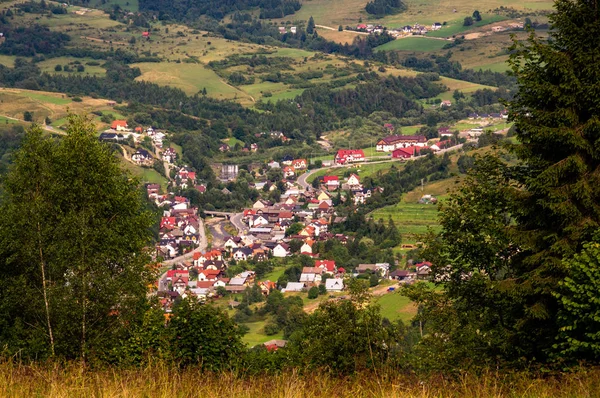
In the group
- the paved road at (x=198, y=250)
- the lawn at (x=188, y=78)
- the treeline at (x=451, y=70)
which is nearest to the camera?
the paved road at (x=198, y=250)

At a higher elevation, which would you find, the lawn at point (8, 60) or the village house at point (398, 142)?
the lawn at point (8, 60)

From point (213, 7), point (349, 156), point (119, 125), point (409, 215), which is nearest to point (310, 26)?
point (213, 7)

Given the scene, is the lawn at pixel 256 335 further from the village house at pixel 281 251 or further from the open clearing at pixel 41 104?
the open clearing at pixel 41 104

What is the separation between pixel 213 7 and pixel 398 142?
3566 inches

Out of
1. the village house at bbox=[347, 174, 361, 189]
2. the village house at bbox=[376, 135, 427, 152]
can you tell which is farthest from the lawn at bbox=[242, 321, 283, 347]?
the village house at bbox=[376, 135, 427, 152]

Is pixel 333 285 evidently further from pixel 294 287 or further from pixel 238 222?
pixel 238 222

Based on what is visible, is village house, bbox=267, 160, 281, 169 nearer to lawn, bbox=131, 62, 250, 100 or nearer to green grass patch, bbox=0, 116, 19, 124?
lawn, bbox=131, 62, 250, 100

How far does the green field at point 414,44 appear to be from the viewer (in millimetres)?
116188

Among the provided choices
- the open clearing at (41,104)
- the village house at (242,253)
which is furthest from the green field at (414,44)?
the village house at (242,253)

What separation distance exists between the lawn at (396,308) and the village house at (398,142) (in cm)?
4150

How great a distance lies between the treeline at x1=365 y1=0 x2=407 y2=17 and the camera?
138m

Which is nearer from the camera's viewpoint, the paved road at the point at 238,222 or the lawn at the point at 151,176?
the paved road at the point at 238,222

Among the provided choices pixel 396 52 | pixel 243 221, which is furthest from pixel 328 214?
pixel 396 52

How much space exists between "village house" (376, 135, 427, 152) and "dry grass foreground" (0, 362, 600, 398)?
6652 centimetres
